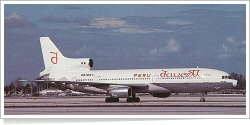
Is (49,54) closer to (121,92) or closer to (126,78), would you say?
(126,78)

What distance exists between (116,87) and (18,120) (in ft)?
80.4

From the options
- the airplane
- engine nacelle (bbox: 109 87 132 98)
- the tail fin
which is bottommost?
engine nacelle (bbox: 109 87 132 98)

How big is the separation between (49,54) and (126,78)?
11.8 metres

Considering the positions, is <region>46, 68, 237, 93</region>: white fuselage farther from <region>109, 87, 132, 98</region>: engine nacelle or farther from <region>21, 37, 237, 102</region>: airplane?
<region>109, 87, 132, 98</region>: engine nacelle

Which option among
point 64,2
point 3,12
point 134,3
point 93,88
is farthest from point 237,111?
point 93,88

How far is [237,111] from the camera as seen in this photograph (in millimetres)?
46156

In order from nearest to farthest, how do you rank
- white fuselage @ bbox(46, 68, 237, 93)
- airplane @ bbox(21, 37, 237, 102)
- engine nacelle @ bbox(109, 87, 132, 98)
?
white fuselage @ bbox(46, 68, 237, 93)
airplane @ bbox(21, 37, 237, 102)
engine nacelle @ bbox(109, 87, 132, 98)

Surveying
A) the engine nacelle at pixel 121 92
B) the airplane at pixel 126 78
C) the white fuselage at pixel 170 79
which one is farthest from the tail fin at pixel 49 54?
the engine nacelle at pixel 121 92

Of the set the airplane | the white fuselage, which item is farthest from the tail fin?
the white fuselage

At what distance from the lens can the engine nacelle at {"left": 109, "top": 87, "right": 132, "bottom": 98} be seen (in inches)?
2569

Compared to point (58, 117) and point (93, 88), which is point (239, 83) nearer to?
point (93, 88)

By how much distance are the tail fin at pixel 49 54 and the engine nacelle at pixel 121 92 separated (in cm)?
1084

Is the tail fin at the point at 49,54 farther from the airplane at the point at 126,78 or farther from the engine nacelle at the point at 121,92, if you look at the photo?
the engine nacelle at the point at 121,92

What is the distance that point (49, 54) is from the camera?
74.2 m
